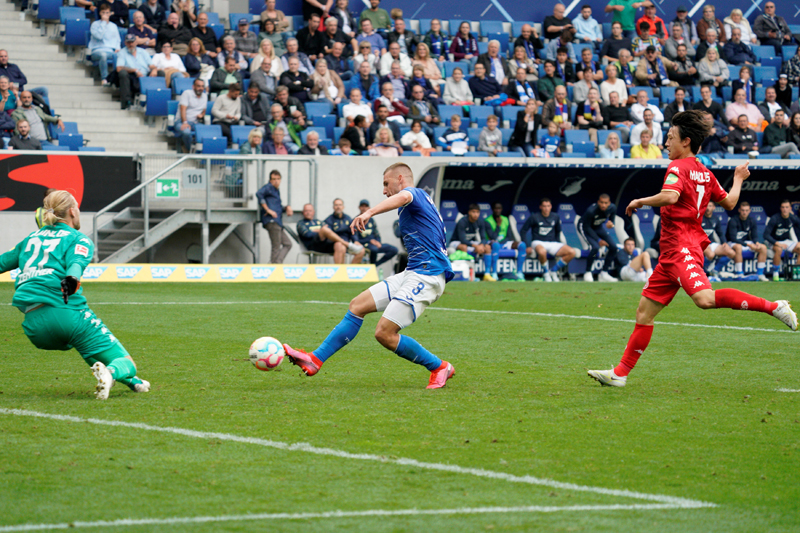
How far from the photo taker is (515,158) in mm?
19500

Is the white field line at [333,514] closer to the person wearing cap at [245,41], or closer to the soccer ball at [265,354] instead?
the soccer ball at [265,354]

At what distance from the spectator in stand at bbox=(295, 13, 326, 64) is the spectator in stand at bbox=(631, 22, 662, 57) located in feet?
26.9

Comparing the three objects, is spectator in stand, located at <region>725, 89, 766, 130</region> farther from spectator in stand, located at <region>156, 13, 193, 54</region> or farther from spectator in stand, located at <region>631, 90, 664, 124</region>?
spectator in stand, located at <region>156, 13, 193, 54</region>

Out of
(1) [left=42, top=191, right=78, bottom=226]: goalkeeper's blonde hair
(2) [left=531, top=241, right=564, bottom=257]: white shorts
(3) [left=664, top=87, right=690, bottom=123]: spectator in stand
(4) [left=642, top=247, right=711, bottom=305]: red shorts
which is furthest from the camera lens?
(3) [left=664, top=87, right=690, bottom=123]: spectator in stand

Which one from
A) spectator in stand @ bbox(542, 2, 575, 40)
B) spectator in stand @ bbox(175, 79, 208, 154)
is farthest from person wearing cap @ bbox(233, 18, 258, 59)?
spectator in stand @ bbox(542, 2, 575, 40)

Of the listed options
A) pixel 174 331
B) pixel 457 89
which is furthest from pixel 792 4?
pixel 174 331

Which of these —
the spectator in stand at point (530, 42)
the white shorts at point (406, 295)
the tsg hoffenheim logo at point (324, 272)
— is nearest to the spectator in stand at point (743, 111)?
the spectator in stand at point (530, 42)

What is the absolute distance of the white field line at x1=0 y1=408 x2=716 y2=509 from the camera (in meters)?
3.83

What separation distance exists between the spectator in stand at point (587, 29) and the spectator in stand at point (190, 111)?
10505 mm

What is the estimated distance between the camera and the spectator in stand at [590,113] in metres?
21.8

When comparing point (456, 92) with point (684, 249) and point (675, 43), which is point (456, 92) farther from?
point (684, 249)

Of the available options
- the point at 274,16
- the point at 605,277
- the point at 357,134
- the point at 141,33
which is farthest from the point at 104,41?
the point at 605,277

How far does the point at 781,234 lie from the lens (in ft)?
69.1

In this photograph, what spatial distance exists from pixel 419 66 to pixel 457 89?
1058 millimetres
